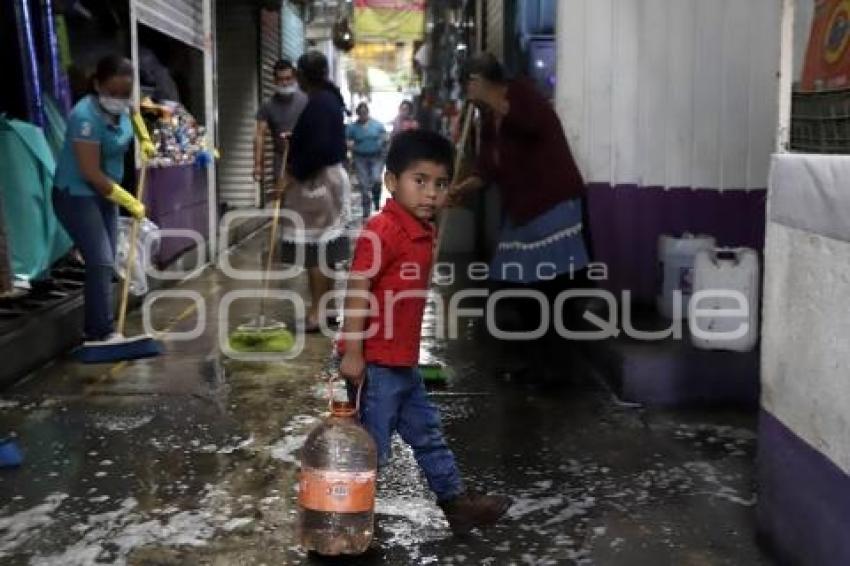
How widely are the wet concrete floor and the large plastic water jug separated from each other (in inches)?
4.8

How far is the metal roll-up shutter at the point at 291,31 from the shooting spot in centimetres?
1903

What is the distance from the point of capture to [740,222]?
6.74 m

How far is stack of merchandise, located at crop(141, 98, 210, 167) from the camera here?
9.46 m

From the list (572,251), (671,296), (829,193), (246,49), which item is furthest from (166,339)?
(246,49)

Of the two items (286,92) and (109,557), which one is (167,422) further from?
(286,92)

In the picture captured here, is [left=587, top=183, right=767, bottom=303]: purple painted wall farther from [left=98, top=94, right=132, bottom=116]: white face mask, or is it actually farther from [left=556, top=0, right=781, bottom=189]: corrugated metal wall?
[left=98, top=94, right=132, bottom=116]: white face mask

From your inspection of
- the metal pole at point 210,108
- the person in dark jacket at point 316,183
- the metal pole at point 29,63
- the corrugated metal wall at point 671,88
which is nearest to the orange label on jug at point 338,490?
the corrugated metal wall at point 671,88

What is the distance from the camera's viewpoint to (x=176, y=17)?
1011 cm

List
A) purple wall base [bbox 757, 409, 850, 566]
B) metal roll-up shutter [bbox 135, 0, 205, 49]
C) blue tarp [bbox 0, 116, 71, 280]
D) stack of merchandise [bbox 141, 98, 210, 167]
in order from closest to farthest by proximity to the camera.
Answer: purple wall base [bbox 757, 409, 850, 566] < blue tarp [bbox 0, 116, 71, 280] < metal roll-up shutter [bbox 135, 0, 205, 49] < stack of merchandise [bbox 141, 98, 210, 167]

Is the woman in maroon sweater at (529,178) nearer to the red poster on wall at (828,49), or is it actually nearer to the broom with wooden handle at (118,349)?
the broom with wooden handle at (118,349)

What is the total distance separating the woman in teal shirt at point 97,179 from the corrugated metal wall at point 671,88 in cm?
292

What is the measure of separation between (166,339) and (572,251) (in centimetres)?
305

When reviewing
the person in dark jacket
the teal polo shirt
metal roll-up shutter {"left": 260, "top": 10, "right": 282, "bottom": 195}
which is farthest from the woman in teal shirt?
metal roll-up shutter {"left": 260, "top": 10, "right": 282, "bottom": 195}

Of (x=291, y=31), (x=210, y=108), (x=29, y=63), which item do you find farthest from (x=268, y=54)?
(x=29, y=63)
